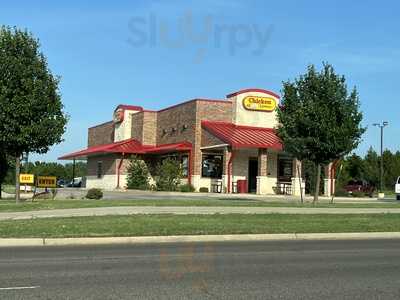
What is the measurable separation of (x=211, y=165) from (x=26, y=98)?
22331mm

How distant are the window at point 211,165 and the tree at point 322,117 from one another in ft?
55.6

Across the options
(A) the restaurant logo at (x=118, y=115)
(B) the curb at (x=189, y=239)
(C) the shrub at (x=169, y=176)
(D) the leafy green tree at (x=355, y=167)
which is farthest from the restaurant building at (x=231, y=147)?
(D) the leafy green tree at (x=355, y=167)

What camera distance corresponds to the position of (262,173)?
138 feet

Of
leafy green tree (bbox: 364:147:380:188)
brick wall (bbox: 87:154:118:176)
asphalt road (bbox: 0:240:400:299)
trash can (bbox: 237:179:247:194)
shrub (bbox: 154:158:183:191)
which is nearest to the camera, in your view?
asphalt road (bbox: 0:240:400:299)

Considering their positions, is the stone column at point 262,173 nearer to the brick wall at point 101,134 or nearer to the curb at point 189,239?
Result: the brick wall at point 101,134

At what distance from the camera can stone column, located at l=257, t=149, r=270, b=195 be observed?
41.7 metres

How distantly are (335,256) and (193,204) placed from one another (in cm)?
1255

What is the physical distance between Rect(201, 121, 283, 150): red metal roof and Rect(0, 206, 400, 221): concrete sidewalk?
15519 mm

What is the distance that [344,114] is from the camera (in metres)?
26.8

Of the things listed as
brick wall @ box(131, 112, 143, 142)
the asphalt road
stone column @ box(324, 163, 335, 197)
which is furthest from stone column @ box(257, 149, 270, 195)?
the asphalt road

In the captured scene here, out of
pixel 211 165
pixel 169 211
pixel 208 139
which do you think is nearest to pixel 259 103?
pixel 208 139

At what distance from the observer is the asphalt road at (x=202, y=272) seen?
326 inches

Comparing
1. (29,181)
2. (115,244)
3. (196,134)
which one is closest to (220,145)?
(196,134)

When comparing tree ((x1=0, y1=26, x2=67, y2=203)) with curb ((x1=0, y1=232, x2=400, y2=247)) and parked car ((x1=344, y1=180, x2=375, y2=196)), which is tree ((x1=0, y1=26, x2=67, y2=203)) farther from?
parked car ((x1=344, y1=180, x2=375, y2=196))
